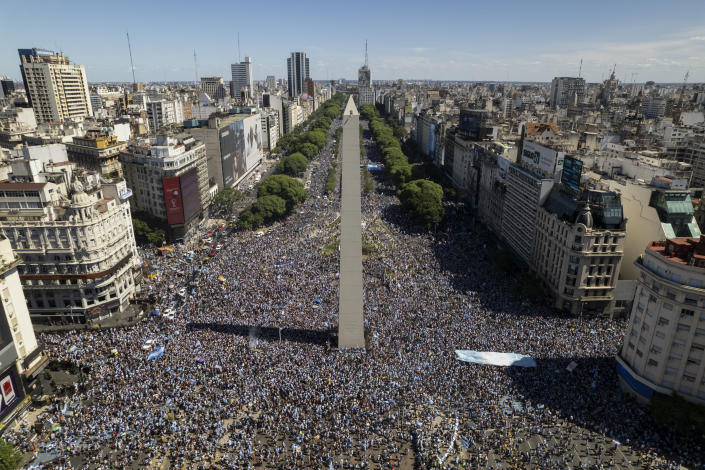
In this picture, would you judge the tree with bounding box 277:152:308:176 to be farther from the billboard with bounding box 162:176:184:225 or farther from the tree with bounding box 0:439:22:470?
the tree with bounding box 0:439:22:470

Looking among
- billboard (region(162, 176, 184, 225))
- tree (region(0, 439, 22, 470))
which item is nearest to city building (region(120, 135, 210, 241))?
billboard (region(162, 176, 184, 225))

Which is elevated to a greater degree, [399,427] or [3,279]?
[3,279]

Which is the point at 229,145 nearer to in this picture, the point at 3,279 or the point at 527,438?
the point at 3,279

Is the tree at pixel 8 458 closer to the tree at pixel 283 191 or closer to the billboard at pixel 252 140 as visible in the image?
the tree at pixel 283 191

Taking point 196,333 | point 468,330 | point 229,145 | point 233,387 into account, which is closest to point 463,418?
point 468,330

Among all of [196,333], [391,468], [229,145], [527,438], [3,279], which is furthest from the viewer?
[229,145]

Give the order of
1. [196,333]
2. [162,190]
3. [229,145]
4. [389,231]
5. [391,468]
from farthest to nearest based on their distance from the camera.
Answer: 1. [229,145]
2. [389,231]
3. [162,190]
4. [196,333]
5. [391,468]

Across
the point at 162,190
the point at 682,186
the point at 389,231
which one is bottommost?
the point at 389,231
